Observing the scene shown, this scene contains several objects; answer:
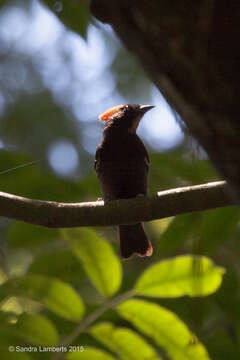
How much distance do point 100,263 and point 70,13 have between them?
1.05 metres

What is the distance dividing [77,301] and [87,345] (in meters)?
0.28

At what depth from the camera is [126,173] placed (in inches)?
127

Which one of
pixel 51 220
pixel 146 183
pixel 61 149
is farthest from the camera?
pixel 61 149

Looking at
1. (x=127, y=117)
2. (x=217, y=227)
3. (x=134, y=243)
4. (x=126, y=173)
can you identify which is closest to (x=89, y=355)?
(x=217, y=227)

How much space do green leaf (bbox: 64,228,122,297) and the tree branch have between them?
0.72 feet

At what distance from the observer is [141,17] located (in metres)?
0.89

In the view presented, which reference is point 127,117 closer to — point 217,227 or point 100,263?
point 217,227

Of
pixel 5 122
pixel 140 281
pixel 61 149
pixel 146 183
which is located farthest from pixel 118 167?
pixel 5 122

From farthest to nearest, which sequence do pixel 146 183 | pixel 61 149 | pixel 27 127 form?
pixel 27 127, pixel 61 149, pixel 146 183

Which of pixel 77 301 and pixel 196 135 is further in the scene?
pixel 77 301

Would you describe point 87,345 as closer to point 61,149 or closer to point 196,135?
point 196,135

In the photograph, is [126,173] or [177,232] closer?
[177,232]

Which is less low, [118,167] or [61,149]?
[118,167]

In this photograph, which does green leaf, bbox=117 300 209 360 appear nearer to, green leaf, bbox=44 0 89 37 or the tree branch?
the tree branch
